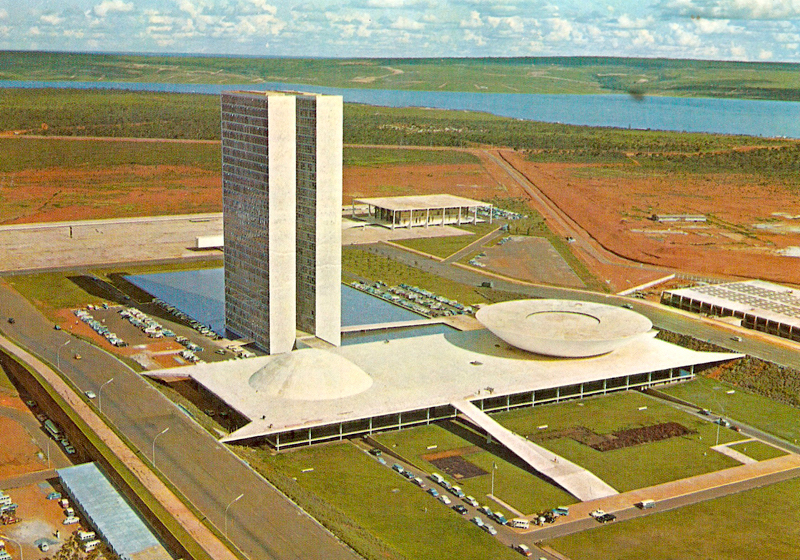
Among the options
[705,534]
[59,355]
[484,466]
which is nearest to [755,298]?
[484,466]

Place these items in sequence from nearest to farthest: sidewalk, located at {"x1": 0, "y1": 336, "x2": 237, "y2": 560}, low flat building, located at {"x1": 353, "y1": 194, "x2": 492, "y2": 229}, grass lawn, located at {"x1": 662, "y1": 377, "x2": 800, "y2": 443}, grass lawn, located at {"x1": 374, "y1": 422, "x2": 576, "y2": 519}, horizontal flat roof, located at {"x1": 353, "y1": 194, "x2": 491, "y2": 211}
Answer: sidewalk, located at {"x1": 0, "y1": 336, "x2": 237, "y2": 560} < grass lawn, located at {"x1": 374, "y1": 422, "x2": 576, "y2": 519} < grass lawn, located at {"x1": 662, "y1": 377, "x2": 800, "y2": 443} < low flat building, located at {"x1": 353, "y1": 194, "x2": 492, "y2": 229} < horizontal flat roof, located at {"x1": 353, "y1": 194, "x2": 491, "y2": 211}

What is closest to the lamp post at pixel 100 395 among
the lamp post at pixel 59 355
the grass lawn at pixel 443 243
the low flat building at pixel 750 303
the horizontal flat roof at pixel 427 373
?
the horizontal flat roof at pixel 427 373

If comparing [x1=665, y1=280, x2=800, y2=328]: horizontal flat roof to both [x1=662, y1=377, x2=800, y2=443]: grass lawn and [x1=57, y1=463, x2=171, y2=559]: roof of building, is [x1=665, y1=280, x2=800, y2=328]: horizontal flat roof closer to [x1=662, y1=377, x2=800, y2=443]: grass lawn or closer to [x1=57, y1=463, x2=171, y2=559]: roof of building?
[x1=662, y1=377, x2=800, y2=443]: grass lawn

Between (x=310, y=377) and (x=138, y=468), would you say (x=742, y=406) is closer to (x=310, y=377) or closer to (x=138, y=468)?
(x=310, y=377)

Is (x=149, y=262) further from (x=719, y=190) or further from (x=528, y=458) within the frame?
(x=719, y=190)

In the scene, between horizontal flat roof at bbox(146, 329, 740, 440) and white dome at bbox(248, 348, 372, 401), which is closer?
horizontal flat roof at bbox(146, 329, 740, 440)

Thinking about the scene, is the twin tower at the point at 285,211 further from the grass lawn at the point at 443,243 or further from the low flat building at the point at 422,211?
the low flat building at the point at 422,211

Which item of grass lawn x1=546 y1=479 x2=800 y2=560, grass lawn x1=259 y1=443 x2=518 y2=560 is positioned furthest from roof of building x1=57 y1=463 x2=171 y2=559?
grass lawn x1=546 y1=479 x2=800 y2=560
